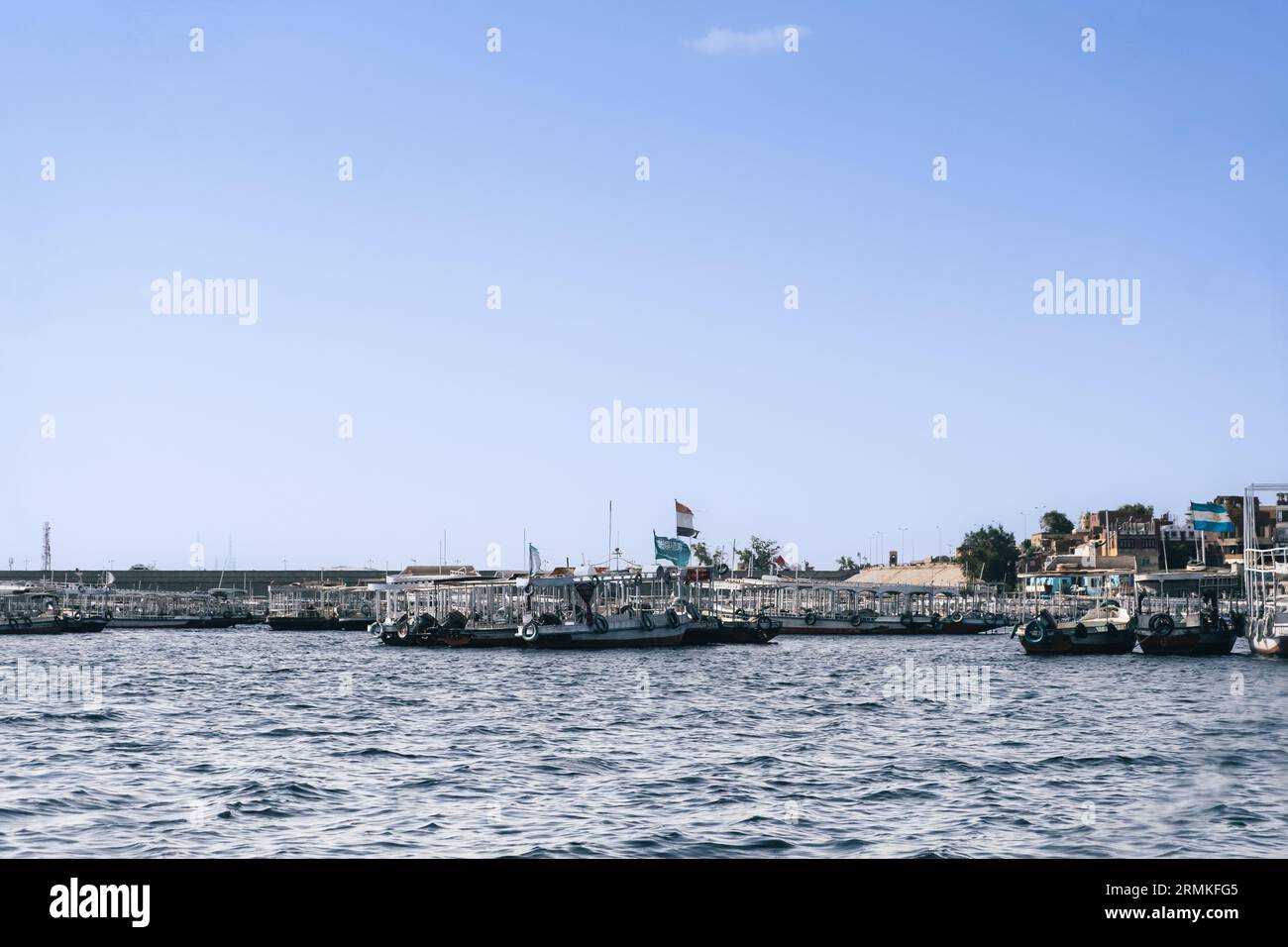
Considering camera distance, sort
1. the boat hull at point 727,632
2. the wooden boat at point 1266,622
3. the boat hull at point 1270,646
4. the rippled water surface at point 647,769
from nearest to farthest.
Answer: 1. the rippled water surface at point 647,769
2. the boat hull at point 1270,646
3. the wooden boat at point 1266,622
4. the boat hull at point 727,632

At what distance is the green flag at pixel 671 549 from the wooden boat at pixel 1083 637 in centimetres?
2866

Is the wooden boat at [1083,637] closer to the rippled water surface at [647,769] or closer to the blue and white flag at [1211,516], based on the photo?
the blue and white flag at [1211,516]

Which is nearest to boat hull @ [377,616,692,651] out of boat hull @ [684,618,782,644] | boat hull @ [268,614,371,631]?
boat hull @ [684,618,782,644]

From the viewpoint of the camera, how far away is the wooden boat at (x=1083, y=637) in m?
87.5

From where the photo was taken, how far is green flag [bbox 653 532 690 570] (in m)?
108

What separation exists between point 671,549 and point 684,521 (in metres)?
2.53

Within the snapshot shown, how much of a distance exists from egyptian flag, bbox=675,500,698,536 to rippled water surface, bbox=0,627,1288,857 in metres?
44.1

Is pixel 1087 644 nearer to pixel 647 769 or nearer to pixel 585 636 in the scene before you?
pixel 585 636

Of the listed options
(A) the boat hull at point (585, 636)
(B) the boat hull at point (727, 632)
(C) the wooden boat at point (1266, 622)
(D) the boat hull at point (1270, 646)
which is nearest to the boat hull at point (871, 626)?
(B) the boat hull at point (727, 632)

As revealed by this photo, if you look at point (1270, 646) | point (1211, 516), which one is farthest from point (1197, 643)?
point (1211, 516)

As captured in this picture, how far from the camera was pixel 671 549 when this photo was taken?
108 meters

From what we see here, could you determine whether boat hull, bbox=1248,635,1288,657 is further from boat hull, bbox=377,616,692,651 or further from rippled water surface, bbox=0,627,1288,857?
boat hull, bbox=377,616,692,651
